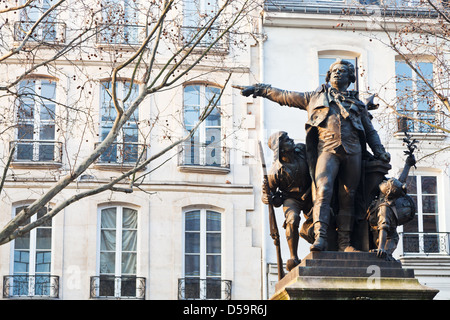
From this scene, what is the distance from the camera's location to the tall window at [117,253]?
23.0 m

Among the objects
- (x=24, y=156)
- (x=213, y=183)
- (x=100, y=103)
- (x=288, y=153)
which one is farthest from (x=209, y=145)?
(x=288, y=153)

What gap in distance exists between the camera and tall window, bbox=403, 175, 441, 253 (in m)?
23.8

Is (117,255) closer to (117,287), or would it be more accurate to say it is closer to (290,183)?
(117,287)

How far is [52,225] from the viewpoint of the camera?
23.3 meters

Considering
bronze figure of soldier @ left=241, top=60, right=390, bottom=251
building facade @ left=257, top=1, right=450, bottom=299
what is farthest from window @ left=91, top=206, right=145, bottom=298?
bronze figure of soldier @ left=241, top=60, right=390, bottom=251

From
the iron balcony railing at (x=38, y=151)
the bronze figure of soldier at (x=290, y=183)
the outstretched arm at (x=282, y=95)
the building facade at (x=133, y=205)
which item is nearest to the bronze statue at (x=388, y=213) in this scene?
the bronze figure of soldier at (x=290, y=183)

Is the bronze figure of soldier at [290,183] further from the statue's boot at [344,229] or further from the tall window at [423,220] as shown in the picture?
the tall window at [423,220]

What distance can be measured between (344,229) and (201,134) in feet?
47.8

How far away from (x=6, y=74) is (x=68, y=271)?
5028 millimetres

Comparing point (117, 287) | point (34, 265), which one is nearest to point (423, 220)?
point (117, 287)

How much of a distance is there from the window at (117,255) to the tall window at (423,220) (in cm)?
657

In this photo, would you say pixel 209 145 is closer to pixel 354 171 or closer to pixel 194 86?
pixel 194 86

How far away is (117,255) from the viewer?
76.3 ft

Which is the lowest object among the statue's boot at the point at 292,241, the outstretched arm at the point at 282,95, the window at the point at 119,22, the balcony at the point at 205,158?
the statue's boot at the point at 292,241
